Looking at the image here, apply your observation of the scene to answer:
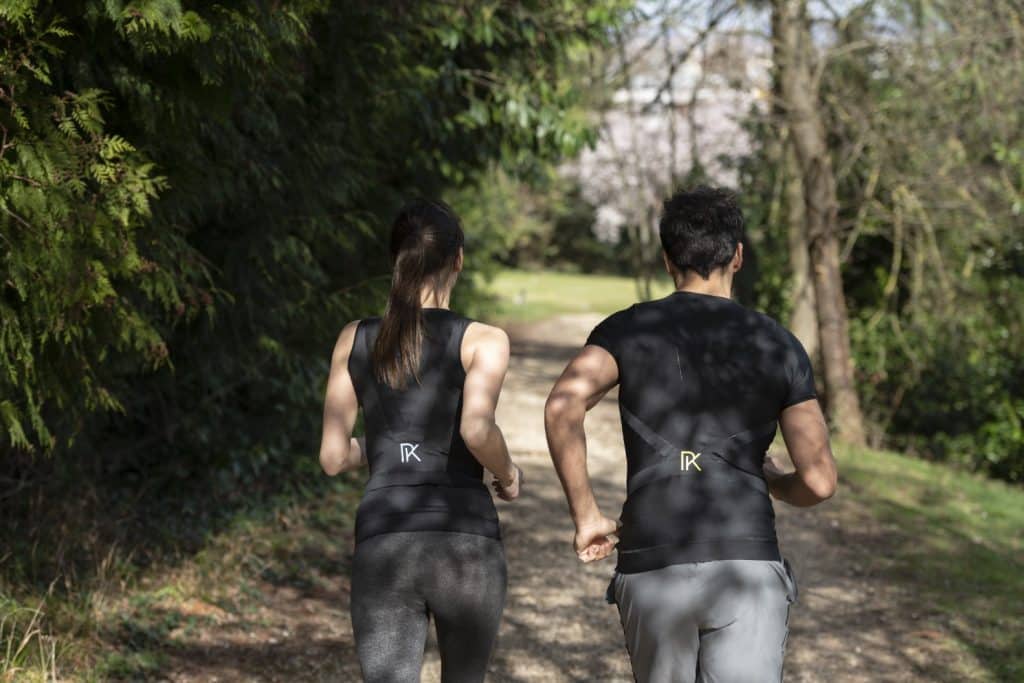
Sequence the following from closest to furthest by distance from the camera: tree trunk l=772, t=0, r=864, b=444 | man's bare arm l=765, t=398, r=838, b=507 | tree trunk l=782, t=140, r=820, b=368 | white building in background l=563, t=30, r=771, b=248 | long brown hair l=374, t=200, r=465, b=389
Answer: man's bare arm l=765, t=398, r=838, b=507 < long brown hair l=374, t=200, r=465, b=389 < white building in background l=563, t=30, r=771, b=248 < tree trunk l=772, t=0, r=864, b=444 < tree trunk l=782, t=140, r=820, b=368

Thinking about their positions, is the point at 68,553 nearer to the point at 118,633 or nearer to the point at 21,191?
the point at 118,633

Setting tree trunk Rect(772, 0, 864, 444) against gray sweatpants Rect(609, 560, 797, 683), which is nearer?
gray sweatpants Rect(609, 560, 797, 683)

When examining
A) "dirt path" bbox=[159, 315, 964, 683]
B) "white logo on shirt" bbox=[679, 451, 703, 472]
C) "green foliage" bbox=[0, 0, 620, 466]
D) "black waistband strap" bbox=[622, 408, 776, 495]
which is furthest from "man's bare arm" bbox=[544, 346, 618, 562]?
"dirt path" bbox=[159, 315, 964, 683]

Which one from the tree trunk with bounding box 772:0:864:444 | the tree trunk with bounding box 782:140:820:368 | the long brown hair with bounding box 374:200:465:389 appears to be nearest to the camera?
the long brown hair with bounding box 374:200:465:389

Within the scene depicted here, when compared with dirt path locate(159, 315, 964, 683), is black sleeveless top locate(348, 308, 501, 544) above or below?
above

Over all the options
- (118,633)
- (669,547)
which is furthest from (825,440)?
(118,633)

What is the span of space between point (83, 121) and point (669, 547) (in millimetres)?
2787

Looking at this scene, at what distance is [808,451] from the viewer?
10.00 ft

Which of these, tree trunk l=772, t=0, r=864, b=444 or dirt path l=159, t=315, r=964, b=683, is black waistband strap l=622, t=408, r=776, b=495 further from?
tree trunk l=772, t=0, r=864, b=444

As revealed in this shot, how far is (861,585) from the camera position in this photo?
26.2 ft

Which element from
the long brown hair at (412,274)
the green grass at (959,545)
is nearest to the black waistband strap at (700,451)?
the long brown hair at (412,274)

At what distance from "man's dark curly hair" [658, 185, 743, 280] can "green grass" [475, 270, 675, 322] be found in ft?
58.7

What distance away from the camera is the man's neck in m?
3.11

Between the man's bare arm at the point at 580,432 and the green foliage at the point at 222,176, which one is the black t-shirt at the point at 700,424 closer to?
the man's bare arm at the point at 580,432
